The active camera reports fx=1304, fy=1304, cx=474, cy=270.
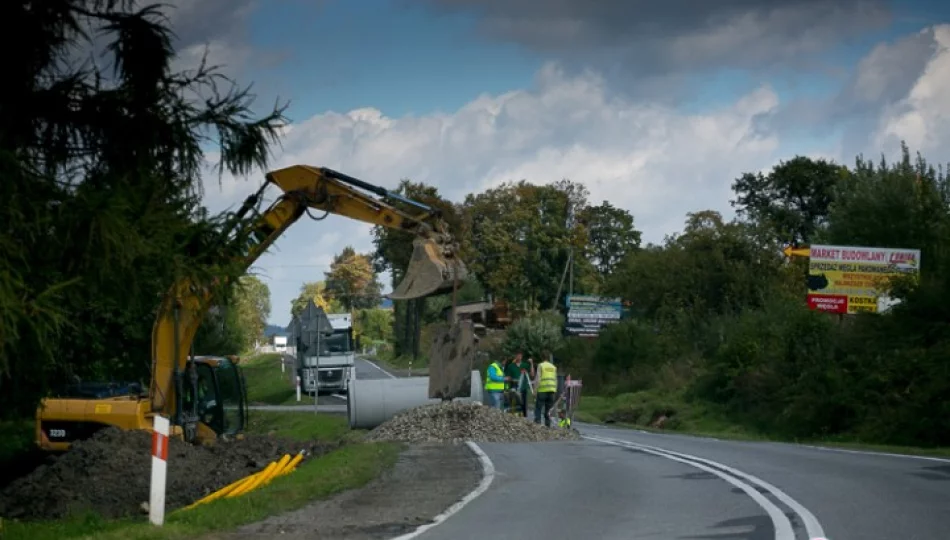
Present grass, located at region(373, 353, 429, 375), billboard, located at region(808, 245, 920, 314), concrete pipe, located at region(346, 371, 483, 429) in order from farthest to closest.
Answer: grass, located at region(373, 353, 429, 375)
billboard, located at region(808, 245, 920, 314)
concrete pipe, located at region(346, 371, 483, 429)

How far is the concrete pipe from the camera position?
3169 centimetres

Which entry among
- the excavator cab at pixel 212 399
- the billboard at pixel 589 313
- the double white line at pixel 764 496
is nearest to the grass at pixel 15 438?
Answer: the excavator cab at pixel 212 399

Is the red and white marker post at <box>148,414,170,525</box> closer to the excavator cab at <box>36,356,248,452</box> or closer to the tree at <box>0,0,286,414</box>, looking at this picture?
the tree at <box>0,0,286,414</box>

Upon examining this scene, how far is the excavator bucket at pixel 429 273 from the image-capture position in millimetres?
22672

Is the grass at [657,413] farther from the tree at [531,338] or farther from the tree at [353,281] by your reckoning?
the tree at [353,281]

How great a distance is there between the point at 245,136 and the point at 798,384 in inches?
1083

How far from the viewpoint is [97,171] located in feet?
44.0

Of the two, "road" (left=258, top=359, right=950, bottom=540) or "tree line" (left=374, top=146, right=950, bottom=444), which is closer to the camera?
"road" (left=258, top=359, right=950, bottom=540)

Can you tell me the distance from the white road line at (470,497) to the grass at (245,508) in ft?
4.91

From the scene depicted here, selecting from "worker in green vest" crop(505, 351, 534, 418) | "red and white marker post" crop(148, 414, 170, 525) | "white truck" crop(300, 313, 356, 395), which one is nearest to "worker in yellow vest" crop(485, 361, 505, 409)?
"worker in green vest" crop(505, 351, 534, 418)

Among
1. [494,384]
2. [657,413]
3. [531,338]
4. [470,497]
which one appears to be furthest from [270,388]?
[470,497]

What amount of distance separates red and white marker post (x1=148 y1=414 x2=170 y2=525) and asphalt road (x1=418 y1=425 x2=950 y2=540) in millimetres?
2869

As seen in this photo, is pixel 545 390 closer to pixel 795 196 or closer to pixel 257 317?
pixel 795 196

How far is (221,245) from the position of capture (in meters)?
14.1
